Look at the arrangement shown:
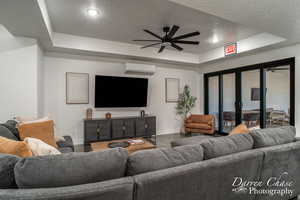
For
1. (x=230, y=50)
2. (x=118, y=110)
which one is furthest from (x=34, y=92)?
(x=230, y=50)

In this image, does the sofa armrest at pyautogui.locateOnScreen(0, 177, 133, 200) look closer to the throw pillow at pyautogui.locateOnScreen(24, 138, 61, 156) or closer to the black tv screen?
the throw pillow at pyautogui.locateOnScreen(24, 138, 61, 156)

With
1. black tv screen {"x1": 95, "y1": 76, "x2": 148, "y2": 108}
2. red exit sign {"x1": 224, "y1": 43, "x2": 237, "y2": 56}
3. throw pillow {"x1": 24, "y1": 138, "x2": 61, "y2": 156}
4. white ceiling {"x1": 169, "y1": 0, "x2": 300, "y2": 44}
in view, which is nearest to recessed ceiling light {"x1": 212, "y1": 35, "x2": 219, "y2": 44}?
red exit sign {"x1": 224, "y1": 43, "x2": 237, "y2": 56}

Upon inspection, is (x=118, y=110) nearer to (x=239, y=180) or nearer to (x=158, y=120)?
(x=158, y=120)

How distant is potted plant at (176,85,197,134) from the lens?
581 cm

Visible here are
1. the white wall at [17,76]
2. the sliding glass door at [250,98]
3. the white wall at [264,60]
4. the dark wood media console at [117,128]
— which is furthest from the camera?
the sliding glass door at [250,98]

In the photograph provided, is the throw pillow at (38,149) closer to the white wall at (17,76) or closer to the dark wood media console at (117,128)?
the white wall at (17,76)

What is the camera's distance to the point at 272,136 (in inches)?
73.4

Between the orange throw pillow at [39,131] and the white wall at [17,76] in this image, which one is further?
the white wall at [17,76]

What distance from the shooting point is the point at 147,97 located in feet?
17.7

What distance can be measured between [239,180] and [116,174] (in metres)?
1.17

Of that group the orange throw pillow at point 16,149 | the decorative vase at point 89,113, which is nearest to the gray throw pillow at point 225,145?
the orange throw pillow at point 16,149

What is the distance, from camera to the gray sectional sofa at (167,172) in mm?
966

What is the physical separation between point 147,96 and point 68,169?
4.44 metres

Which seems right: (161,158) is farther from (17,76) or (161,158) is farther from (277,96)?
(277,96)
